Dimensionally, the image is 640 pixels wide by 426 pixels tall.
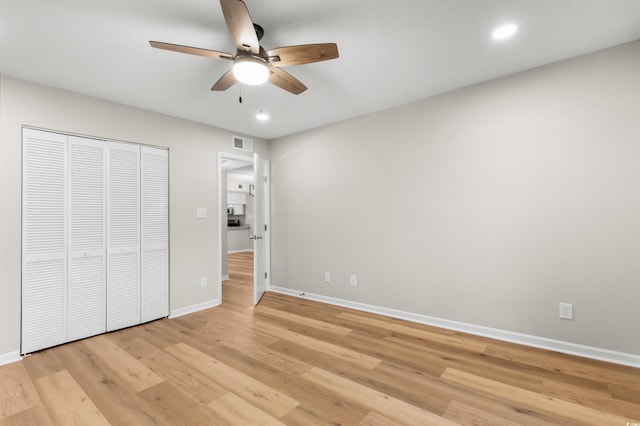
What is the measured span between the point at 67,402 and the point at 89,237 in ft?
5.40

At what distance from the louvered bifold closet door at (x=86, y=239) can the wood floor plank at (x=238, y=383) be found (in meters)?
1.04

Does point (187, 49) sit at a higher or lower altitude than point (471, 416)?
higher

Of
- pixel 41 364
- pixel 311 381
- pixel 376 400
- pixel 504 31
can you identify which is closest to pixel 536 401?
pixel 376 400

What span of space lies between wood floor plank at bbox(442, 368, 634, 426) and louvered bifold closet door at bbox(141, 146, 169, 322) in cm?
322

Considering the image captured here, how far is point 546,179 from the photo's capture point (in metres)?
2.57

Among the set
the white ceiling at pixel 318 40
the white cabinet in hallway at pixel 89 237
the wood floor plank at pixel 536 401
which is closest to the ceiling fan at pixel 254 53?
the white ceiling at pixel 318 40

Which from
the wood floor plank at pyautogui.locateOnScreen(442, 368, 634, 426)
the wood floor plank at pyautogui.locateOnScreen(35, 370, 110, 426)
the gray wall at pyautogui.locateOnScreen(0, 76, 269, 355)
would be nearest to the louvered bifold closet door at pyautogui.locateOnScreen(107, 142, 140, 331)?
the gray wall at pyautogui.locateOnScreen(0, 76, 269, 355)

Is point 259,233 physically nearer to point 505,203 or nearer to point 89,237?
point 89,237

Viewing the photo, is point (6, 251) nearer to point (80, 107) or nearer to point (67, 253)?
point (67, 253)

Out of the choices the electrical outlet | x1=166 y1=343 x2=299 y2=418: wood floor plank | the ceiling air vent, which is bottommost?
x1=166 y1=343 x2=299 y2=418: wood floor plank

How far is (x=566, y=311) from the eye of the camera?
248cm

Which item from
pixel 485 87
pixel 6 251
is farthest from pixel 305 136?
pixel 6 251

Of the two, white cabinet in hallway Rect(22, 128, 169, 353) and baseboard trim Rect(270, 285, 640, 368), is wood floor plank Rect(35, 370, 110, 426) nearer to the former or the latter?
white cabinet in hallway Rect(22, 128, 169, 353)

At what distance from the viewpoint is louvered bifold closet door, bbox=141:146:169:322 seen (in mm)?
3410
